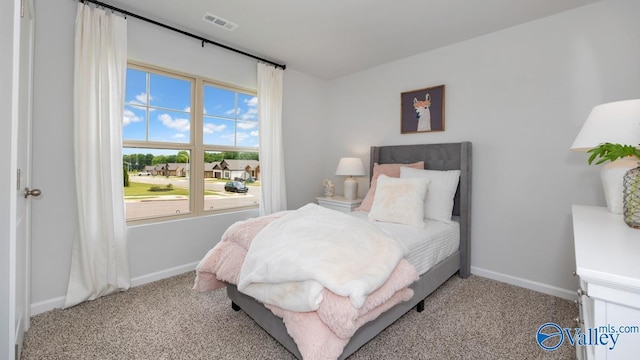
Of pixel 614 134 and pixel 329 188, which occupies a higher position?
pixel 614 134

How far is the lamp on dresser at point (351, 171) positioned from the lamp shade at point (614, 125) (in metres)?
2.23

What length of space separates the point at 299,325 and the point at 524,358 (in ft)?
4.50

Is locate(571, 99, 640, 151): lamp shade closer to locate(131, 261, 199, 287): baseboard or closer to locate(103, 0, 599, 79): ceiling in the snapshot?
locate(103, 0, 599, 79): ceiling

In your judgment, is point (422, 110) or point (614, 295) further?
point (422, 110)

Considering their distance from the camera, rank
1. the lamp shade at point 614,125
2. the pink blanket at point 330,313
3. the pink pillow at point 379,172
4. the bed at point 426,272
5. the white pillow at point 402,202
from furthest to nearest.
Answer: the pink pillow at point 379,172 → the white pillow at point 402,202 → the bed at point 426,272 → the lamp shade at point 614,125 → the pink blanket at point 330,313

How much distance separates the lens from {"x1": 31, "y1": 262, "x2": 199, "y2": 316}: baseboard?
207 cm

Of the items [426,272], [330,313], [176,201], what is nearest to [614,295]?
[330,313]

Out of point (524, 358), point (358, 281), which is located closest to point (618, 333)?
point (358, 281)

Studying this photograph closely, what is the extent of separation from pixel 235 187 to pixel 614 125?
321cm

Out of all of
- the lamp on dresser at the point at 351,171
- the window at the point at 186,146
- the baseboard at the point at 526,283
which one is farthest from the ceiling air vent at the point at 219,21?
the baseboard at the point at 526,283

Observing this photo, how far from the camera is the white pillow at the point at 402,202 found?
96.4 inches

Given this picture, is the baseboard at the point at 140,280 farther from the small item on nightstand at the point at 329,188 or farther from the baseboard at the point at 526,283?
the baseboard at the point at 526,283

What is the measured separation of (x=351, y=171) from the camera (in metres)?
3.55

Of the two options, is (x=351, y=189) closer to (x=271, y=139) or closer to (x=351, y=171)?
(x=351, y=171)
